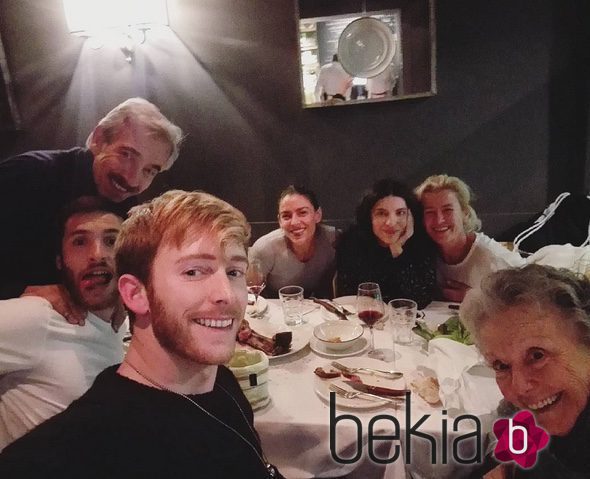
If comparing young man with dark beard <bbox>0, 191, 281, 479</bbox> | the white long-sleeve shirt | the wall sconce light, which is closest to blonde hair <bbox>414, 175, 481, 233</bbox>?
young man with dark beard <bbox>0, 191, 281, 479</bbox>

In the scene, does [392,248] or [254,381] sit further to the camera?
[392,248]

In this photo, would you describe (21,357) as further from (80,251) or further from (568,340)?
(568,340)

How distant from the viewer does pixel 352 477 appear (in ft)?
4.15

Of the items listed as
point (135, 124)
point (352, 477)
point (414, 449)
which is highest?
point (135, 124)

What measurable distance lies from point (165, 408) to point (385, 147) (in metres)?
2.34

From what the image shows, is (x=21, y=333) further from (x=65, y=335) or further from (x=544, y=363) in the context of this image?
(x=544, y=363)

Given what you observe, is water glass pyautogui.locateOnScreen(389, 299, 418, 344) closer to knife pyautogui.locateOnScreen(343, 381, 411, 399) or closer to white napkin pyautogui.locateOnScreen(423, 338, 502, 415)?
white napkin pyautogui.locateOnScreen(423, 338, 502, 415)

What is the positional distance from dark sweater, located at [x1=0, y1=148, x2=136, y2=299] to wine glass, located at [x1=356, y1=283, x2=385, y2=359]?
810 mm

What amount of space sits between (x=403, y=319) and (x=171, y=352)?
833mm

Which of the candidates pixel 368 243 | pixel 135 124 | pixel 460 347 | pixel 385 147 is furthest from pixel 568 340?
pixel 385 147

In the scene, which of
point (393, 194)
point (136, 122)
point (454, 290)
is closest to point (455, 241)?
point (454, 290)

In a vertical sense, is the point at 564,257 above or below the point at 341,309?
above

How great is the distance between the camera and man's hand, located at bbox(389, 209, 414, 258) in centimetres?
199

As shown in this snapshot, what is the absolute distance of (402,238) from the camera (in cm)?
200
